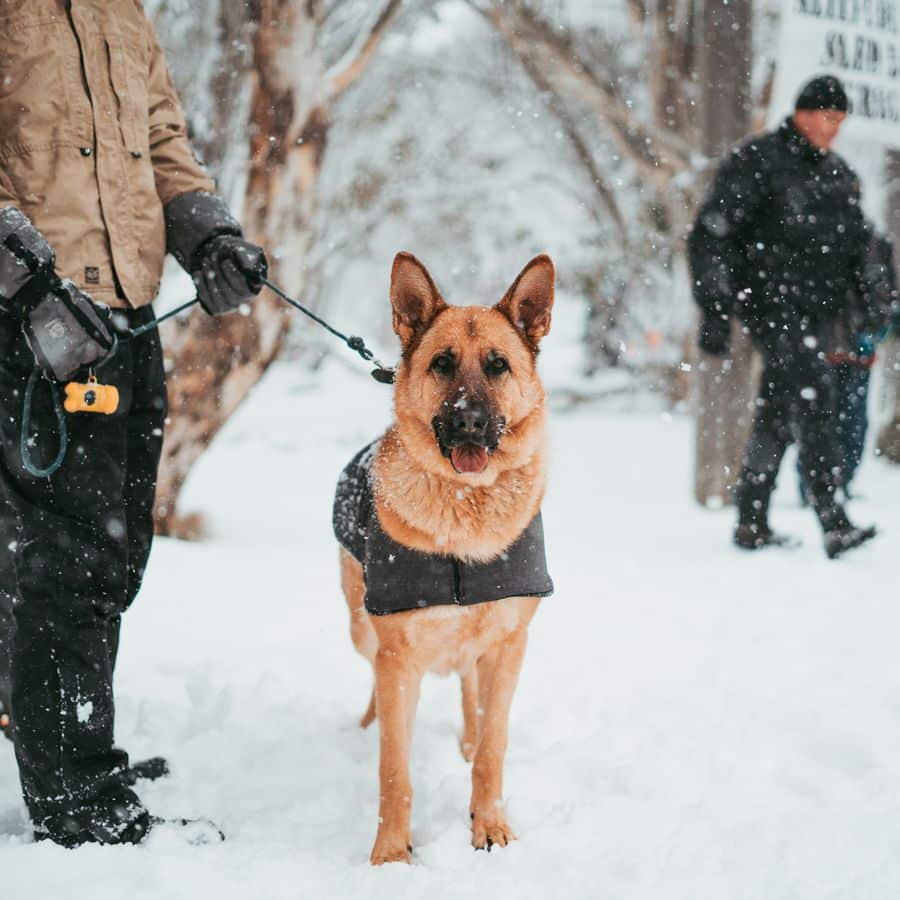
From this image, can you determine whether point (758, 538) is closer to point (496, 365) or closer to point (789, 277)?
point (789, 277)

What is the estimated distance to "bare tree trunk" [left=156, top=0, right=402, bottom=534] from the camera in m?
5.46

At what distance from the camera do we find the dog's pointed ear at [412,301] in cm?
258

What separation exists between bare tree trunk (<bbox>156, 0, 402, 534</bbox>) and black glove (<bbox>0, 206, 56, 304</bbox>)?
3457 mm

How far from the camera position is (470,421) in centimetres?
236

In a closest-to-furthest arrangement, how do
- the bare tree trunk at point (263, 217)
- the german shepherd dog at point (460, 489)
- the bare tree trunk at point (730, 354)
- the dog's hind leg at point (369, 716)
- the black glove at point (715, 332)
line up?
the german shepherd dog at point (460, 489) < the dog's hind leg at point (369, 716) < the black glove at point (715, 332) < the bare tree trunk at point (263, 217) < the bare tree trunk at point (730, 354)

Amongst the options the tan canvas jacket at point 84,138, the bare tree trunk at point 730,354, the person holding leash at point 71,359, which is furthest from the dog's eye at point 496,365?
the bare tree trunk at point 730,354

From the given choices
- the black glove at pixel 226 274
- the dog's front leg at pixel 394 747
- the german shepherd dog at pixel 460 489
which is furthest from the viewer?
the black glove at pixel 226 274

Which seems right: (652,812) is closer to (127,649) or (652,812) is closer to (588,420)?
(127,649)

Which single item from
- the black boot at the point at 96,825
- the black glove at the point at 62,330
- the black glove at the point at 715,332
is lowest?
the black boot at the point at 96,825

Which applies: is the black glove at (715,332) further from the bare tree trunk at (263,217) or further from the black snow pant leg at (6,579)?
the black snow pant leg at (6,579)

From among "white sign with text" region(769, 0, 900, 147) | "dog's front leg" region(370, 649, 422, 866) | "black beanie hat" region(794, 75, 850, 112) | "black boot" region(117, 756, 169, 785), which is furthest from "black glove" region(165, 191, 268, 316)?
"white sign with text" region(769, 0, 900, 147)

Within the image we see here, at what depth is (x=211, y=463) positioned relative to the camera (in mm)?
10844

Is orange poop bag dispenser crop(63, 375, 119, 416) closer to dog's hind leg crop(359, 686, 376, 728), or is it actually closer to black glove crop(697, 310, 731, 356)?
dog's hind leg crop(359, 686, 376, 728)

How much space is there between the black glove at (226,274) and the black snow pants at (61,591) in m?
0.34
